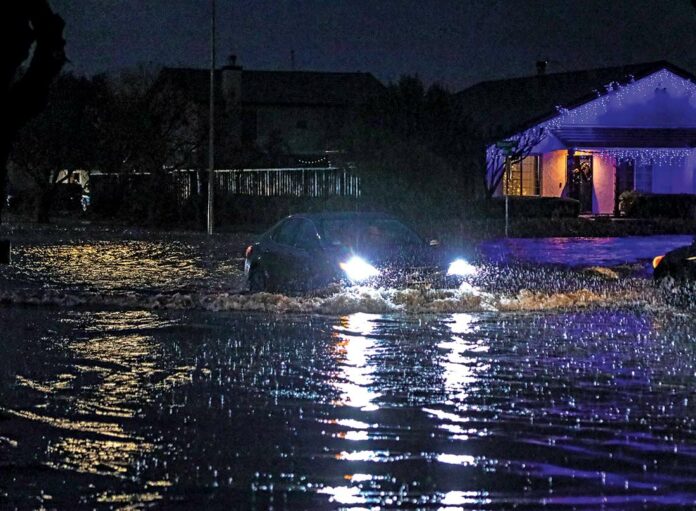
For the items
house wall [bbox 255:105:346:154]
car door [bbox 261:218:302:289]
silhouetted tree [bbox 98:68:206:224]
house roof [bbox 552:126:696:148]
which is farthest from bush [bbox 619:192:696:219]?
house wall [bbox 255:105:346:154]

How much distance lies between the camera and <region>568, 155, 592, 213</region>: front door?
45906 millimetres

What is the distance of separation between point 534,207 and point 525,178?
20.4ft

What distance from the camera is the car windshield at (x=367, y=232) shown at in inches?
703

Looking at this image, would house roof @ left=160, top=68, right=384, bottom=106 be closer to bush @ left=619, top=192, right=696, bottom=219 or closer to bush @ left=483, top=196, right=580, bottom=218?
bush @ left=619, top=192, right=696, bottom=219

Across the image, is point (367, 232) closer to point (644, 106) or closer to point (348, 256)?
point (348, 256)

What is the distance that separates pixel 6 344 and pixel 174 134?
43.3 m

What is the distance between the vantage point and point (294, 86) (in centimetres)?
7519

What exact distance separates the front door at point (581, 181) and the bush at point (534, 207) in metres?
4.33

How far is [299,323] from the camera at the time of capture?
634 inches

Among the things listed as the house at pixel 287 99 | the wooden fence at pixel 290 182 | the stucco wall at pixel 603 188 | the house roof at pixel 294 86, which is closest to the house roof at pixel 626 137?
the stucco wall at pixel 603 188

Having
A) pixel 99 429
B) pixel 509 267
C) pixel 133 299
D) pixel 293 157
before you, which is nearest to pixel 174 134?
pixel 293 157

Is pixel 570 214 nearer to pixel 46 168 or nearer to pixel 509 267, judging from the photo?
pixel 509 267

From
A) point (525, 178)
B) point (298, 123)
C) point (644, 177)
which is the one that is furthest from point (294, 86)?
point (644, 177)

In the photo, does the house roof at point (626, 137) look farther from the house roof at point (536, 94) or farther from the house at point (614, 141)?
the house roof at point (536, 94)
